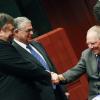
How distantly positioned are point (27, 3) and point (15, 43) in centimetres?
294

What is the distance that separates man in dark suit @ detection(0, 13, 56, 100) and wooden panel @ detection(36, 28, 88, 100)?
2.39 m

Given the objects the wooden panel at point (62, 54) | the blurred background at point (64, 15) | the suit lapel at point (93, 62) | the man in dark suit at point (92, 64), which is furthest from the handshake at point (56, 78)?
the blurred background at point (64, 15)

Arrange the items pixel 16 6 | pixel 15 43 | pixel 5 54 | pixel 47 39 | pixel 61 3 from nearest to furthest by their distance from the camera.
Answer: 1. pixel 5 54
2. pixel 15 43
3. pixel 47 39
4. pixel 16 6
5. pixel 61 3

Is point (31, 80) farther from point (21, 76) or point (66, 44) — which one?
point (66, 44)

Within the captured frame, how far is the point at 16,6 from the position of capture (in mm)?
7543

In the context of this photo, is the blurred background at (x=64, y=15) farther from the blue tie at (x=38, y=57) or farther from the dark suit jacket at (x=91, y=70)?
the dark suit jacket at (x=91, y=70)

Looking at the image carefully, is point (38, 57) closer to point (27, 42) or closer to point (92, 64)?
point (27, 42)

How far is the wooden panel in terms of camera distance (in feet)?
22.5

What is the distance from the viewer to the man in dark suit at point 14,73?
4.18 meters

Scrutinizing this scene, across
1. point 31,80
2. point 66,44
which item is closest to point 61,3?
point 66,44

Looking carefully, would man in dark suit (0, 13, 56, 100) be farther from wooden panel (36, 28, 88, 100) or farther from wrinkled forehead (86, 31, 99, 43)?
wooden panel (36, 28, 88, 100)

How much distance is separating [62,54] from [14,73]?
2.74 meters

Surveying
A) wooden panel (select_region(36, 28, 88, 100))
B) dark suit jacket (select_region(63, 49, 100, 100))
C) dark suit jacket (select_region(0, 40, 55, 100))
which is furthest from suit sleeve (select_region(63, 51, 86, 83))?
wooden panel (select_region(36, 28, 88, 100))

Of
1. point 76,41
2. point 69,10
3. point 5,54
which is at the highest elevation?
point 5,54
